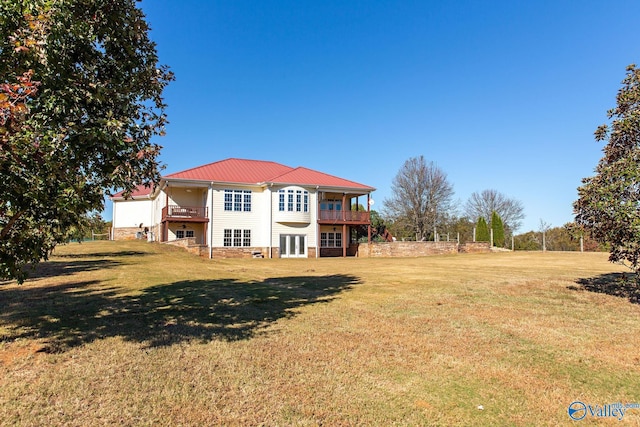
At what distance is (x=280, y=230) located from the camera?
28.3 m

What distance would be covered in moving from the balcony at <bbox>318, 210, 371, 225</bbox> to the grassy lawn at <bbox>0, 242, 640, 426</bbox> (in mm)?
20064

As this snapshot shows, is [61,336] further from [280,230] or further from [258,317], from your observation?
[280,230]

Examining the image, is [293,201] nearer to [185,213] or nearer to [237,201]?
[237,201]

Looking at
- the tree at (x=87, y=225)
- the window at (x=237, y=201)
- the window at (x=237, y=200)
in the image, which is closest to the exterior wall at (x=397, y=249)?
the window at (x=237, y=200)

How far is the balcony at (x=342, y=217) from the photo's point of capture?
29703 millimetres

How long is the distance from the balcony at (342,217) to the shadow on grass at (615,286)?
730 inches

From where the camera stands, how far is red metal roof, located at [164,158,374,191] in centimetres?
2761

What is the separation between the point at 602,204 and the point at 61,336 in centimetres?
1067

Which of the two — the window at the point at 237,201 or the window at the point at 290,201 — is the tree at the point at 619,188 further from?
the window at the point at 237,201

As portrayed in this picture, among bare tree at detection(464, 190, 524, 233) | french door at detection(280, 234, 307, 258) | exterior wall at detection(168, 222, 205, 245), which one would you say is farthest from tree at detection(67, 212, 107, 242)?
bare tree at detection(464, 190, 524, 233)

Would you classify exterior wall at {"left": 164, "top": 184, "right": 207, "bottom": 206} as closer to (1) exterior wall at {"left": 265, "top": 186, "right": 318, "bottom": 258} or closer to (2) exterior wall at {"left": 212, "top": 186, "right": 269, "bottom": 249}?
(2) exterior wall at {"left": 212, "top": 186, "right": 269, "bottom": 249}

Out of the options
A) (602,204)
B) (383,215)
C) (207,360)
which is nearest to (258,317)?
(207,360)

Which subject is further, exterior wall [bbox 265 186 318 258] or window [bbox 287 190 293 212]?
window [bbox 287 190 293 212]

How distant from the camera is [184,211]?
89.6 feet
